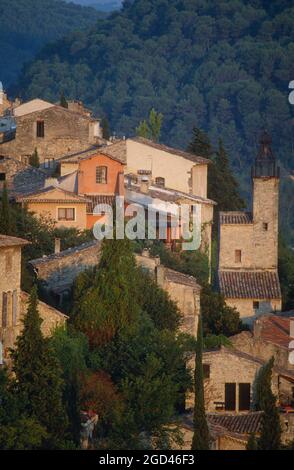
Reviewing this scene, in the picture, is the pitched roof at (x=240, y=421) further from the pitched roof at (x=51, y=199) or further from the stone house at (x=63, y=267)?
the pitched roof at (x=51, y=199)

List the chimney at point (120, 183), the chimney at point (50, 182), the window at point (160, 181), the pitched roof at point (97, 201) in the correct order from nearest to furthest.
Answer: the pitched roof at point (97, 201) < the chimney at point (50, 182) < the chimney at point (120, 183) < the window at point (160, 181)

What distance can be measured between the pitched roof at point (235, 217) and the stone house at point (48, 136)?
22.2 ft

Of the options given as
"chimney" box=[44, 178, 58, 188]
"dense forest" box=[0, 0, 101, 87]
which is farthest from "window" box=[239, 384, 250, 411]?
"dense forest" box=[0, 0, 101, 87]

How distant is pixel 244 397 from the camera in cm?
3347

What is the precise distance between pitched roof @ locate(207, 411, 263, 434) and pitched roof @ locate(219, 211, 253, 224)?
923cm

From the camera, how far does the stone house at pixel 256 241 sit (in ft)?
134

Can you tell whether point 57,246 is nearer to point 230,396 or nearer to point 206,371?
point 206,371

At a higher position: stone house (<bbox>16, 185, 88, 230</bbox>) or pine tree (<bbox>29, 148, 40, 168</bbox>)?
pine tree (<bbox>29, 148, 40, 168</bbox>)

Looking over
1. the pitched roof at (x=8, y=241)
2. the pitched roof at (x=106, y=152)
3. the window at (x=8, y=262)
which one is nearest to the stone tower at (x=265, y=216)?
the pitched roof at (x=106, y=152)

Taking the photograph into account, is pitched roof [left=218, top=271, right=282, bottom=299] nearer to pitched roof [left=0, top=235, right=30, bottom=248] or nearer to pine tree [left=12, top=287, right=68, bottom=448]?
pitched roof [left=0, top=235, right=30, bottom=248]

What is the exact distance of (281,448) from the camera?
96.8ft

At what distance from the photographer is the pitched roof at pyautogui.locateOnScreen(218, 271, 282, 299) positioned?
4012 centimetres

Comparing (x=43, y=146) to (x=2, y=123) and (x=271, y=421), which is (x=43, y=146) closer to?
(x=2, y=123)
